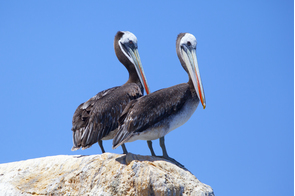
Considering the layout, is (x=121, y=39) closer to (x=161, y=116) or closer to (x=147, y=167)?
(x=161, y=116)

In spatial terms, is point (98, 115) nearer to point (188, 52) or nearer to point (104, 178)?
point (104, 178)

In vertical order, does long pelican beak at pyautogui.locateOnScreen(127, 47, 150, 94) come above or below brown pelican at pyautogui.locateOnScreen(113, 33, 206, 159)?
above

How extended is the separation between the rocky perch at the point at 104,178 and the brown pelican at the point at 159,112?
17.2 inches

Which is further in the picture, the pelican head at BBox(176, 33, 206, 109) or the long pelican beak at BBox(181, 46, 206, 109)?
the pelican head at BBox(176, 33, 206, 109)

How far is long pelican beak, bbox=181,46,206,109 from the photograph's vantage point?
9.62m

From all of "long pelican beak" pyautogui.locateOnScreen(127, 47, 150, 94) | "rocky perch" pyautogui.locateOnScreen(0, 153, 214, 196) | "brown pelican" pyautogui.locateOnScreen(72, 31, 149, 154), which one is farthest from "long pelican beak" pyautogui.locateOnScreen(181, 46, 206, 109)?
"rocky perch" pyautogui.locateOnScreen(0, 153, 214, 196)

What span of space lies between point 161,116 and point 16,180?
9.38ft

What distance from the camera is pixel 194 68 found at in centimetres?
1023

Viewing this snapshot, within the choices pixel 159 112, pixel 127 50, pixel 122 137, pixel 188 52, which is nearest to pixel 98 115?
pixel 122 137

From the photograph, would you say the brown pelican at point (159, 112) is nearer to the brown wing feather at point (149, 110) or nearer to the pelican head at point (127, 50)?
the brown wing feather at point (149, 110)

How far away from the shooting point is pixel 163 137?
9117mm

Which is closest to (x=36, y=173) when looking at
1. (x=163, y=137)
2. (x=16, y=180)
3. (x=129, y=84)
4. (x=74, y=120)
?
(x=16, y=180)

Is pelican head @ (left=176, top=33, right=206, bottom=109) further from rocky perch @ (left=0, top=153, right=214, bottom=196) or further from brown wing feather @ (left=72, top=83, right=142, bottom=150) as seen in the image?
rocky perch @ (left=0, top=153, right=214, bottom=196)

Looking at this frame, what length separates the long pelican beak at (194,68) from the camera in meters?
9.62
